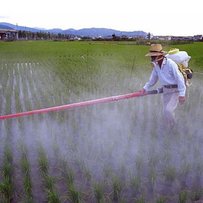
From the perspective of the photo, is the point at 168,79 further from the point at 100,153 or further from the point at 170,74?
the point at 100,153

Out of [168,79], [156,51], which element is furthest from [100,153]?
[156,51]

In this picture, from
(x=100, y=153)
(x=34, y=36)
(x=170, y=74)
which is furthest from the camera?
(x=34, y=36)

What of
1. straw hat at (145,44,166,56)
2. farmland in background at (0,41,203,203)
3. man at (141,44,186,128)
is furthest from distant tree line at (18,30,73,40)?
straw hat at (145,44,166,56)

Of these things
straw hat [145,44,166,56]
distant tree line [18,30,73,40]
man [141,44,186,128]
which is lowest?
distant tree line [18,30,73,40]

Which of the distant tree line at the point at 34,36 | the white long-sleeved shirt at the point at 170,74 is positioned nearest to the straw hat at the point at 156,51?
the white long-sleeved shirt at the point at 170,74

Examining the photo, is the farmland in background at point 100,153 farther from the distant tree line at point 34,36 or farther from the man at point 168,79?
the distant tree line at point 34,36

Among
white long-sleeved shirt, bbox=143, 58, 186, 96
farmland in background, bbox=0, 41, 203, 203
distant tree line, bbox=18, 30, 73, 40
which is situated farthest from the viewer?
distant tree line, bbox=18, 30, 73, 40

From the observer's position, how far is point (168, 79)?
457cm

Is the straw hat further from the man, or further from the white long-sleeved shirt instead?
the white long-sleeved shirt

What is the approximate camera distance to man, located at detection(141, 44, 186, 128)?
14.3 ft

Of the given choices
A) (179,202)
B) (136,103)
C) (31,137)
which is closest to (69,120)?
(31,137)

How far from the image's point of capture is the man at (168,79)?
14.3 feet

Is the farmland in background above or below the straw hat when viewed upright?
below

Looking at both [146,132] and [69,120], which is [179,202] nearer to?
[146,132]
